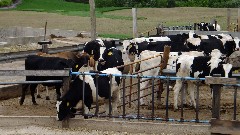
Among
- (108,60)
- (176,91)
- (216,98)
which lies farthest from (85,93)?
(108,60)

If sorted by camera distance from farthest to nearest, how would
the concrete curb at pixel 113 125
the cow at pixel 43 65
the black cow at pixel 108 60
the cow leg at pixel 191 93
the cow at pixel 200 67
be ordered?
the black cow at pixel 108 60, the cow at pixel 43 65, the cow leg at pixel 191 93, the cow at pixel 200 67, the concrete curb at pixel 113 125

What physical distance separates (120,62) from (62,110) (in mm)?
5341

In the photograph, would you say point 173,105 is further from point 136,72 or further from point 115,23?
point 115,23

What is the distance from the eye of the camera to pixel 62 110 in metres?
11.8

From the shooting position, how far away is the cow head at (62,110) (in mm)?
11797

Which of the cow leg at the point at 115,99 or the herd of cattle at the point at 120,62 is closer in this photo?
the herd of cattle at the point at 120,62

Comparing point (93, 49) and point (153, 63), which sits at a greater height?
point (93, 49)

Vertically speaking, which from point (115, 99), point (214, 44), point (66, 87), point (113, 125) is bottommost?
point (113, 125)

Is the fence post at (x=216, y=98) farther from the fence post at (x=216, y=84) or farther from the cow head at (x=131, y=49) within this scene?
the cow head at (x=131, y=49)

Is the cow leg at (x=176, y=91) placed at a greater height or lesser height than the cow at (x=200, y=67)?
lesser

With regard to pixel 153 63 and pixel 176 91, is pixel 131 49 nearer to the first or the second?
pixel 153 63

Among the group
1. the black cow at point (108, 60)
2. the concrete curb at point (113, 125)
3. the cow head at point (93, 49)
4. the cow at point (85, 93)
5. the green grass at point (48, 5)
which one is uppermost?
the green grass at point (48, 5)

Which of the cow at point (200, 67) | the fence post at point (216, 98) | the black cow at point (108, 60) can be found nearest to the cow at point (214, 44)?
the black cow at point (108, 60)

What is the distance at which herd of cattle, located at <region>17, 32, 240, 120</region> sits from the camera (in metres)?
12.0
